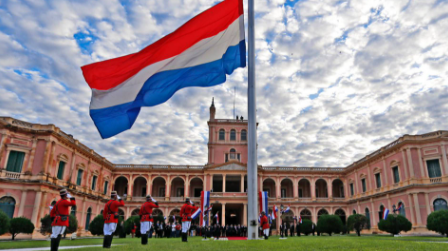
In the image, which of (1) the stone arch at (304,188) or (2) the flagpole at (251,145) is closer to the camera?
(2) the flagpole at (251,145)

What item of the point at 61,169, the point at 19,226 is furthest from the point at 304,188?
the point at 19,226

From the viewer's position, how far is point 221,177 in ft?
146

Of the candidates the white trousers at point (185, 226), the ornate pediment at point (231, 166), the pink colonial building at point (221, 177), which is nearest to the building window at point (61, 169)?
the pink colonial building at point (221, 177)

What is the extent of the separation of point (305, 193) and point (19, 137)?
37.0 m

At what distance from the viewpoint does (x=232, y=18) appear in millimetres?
8242

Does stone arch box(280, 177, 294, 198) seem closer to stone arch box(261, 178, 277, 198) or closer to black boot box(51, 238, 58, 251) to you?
stone arch box(261, 178, 277, 198)

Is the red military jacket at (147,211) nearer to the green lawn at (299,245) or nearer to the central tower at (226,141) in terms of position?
the green lawn at (299,245)

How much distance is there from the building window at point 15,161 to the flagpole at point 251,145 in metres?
23.8

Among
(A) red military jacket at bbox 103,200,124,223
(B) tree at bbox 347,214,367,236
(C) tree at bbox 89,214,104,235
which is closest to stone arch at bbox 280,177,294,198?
(B) tree at bbox 347,214,367,236

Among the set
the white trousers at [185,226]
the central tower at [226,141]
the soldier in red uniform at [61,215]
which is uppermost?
the central tower at [226,141]

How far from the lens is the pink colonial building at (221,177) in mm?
24312

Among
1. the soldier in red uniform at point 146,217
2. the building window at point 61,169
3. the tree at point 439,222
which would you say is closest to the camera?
→ the soldier in red uniform at point 146,217

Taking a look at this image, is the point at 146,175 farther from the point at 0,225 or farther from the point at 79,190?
the point at 0,225

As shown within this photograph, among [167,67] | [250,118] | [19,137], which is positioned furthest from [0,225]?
[250,118]
